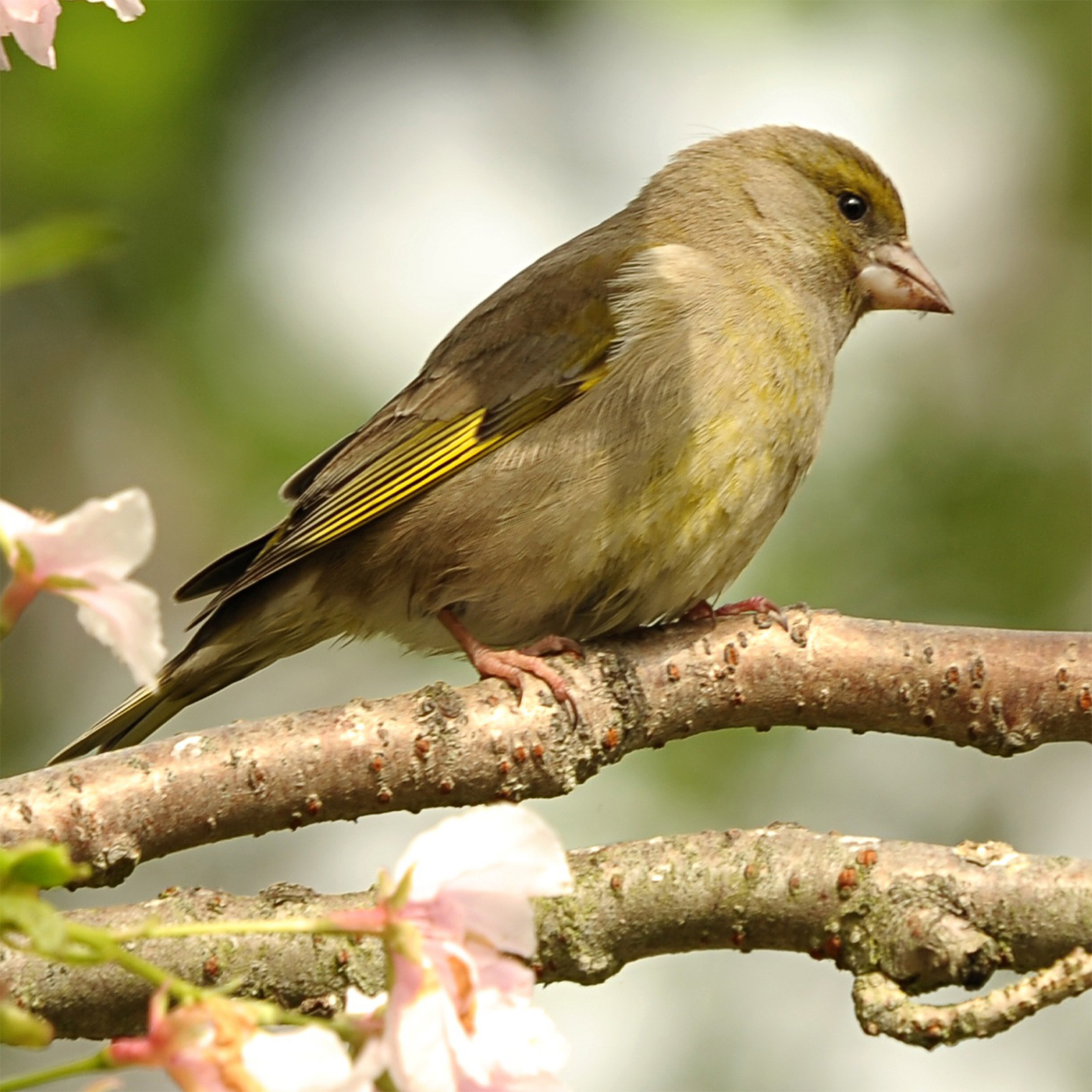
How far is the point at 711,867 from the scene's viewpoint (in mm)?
3131

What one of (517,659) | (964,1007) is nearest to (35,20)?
(964,1007)

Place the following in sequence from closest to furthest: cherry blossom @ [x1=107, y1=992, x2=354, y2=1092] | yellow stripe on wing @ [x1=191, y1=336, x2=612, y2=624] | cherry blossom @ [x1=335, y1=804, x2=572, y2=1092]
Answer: cherry blossom @ [x1=107, y1=992, x2=354, y2=1092] < cherry blossom @ [x1=335, y1=804, x2=572, y2=1092] < yellow stripe on wing @ [x1=191, y1=336, x2=612, y2=624]

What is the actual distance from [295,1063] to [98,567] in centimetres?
40

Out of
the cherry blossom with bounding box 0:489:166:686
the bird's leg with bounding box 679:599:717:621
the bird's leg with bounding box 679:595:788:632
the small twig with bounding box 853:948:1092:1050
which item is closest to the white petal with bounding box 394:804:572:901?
the cherry blossom with bounding box 0:489:166:686

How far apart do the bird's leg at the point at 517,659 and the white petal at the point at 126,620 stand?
7.59 ft

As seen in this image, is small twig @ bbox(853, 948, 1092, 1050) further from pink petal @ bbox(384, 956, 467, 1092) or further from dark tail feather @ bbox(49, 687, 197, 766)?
dark tail feather @ bbox(49, 687, 197, 766)

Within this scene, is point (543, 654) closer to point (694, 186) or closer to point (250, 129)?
point (694, 186)

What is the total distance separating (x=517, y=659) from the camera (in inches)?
152

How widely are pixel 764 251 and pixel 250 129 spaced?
4203 millimetres

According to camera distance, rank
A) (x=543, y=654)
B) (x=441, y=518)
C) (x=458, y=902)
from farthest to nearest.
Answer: (x=441, y=518) → (x=543, y=654) → (x=458, y=902)

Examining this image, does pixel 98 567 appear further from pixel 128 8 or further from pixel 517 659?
pixel 517 659

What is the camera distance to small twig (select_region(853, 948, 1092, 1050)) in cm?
211

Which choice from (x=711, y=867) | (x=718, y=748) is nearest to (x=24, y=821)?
(x=711, y=867)

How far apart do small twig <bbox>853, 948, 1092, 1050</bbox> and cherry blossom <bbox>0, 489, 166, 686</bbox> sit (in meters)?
1.37
